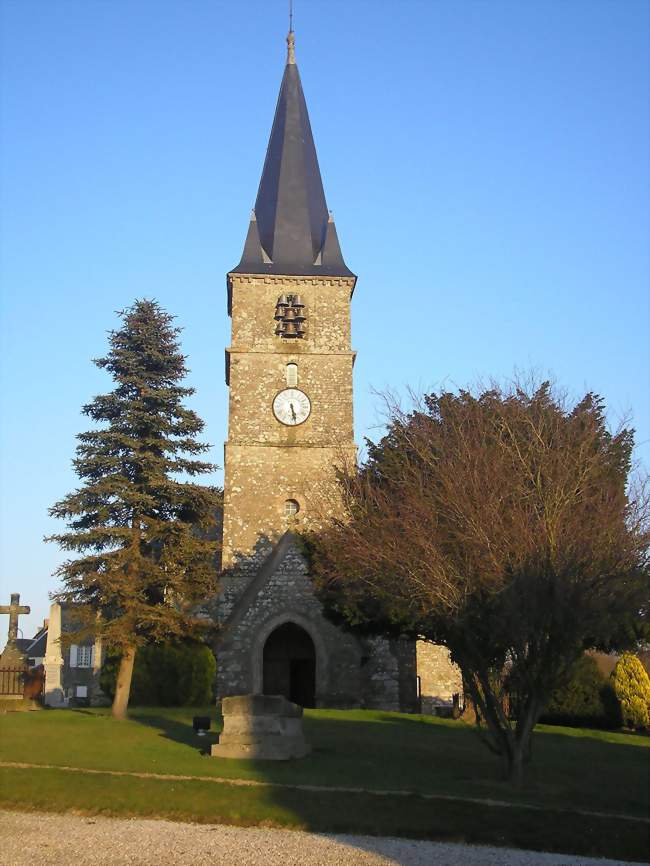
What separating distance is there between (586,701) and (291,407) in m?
13.1

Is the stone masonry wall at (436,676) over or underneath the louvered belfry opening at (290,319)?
underneath

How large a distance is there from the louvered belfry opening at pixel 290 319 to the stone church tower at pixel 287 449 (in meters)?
0.05

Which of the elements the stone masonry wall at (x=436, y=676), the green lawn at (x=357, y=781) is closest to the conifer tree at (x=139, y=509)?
the green lawn at (x=357, y=781)

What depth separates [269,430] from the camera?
31391 mm

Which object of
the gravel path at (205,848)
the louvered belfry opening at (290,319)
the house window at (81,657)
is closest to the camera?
the gravel path at (205,848)

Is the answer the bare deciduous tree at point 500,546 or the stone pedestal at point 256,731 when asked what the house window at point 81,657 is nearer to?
the bare deciduous tree at point 500,546

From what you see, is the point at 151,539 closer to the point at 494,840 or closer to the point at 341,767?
the point at 341,767

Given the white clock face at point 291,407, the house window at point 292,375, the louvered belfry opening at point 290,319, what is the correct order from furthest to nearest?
the louvered belfry opening at point 290,319 → the house window at point 292,375 → the white clock face at point 291,407

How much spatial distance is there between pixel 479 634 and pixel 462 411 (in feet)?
21.0

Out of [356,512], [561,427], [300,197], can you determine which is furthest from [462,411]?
[300,197]

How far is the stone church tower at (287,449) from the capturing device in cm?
2745

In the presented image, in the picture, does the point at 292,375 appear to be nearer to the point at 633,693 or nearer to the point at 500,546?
the point at 633,693

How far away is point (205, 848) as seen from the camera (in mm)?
9922

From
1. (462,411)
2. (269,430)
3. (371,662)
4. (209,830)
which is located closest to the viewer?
(209,830)
